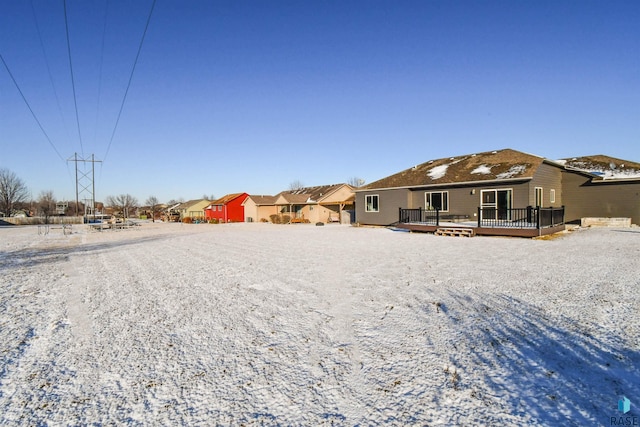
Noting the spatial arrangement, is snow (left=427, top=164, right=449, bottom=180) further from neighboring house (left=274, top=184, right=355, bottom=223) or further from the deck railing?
neighboring house (left=274, top=184, right=355, bottom=223)

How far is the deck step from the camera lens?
1530 centimetres

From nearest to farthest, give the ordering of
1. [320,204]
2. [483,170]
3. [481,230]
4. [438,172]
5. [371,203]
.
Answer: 1. [481,230]
2. [483,170]
3. [438,172]
4. [371,203]
5. [320,204]

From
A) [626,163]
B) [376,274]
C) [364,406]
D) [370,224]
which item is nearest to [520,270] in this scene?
[376,274]

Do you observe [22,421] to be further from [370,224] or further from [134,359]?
[370,224]

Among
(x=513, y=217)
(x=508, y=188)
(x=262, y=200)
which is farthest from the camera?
(x=262, y=200)

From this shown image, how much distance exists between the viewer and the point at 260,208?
144 feet

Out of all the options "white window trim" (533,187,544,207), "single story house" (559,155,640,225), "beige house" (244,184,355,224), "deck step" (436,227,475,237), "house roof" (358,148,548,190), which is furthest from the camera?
"beige house" (244,184,355,224)

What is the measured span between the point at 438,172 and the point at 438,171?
29 cm

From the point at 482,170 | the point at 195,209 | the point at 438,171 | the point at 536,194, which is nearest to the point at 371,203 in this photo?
the point at 438,171

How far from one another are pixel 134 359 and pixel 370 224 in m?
22.3

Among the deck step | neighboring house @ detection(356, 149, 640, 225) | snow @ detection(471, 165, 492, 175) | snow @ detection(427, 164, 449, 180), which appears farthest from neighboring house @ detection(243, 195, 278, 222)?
the deck step

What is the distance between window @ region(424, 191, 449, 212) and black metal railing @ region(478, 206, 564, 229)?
2.47 m

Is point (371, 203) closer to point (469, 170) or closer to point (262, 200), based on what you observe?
point (469, 170)

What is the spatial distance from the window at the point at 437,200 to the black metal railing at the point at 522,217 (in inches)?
97.1
